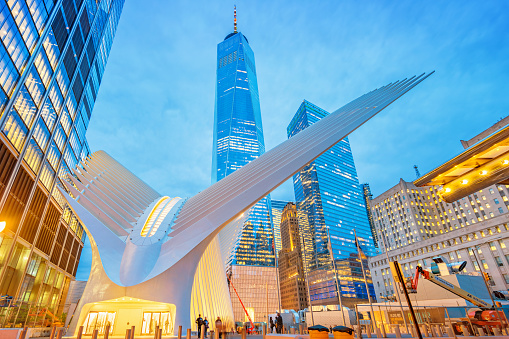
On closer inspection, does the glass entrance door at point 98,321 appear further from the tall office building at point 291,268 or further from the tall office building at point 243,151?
the tall office building at point 291,268

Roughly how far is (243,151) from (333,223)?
2175 inches

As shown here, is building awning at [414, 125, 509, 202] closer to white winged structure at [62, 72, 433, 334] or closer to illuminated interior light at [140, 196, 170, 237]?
white winged structure at [62, 72, 433, 334]

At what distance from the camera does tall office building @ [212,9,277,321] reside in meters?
88.2

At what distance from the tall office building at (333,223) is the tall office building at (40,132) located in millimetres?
90299

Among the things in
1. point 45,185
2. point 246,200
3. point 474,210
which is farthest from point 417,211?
point 45,185

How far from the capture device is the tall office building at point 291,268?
131 meters

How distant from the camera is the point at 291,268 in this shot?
141750 mm

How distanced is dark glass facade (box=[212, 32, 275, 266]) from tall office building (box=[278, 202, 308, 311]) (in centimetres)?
1975

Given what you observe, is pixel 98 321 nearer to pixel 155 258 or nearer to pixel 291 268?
pixel 155 258

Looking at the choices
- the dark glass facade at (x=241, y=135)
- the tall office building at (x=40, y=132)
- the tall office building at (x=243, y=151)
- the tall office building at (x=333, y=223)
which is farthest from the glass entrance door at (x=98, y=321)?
the tall office building at (x=333, y=223)

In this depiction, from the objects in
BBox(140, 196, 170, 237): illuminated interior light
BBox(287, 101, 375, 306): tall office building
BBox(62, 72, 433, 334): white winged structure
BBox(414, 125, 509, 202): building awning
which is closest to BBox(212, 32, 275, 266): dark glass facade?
BBox(287, 101, 375, 306): tall office building

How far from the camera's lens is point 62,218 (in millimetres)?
42375

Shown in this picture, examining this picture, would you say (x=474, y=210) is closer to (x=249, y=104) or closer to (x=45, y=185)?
(x=45, y=185)

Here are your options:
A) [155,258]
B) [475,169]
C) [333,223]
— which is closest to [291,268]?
[333,223]
